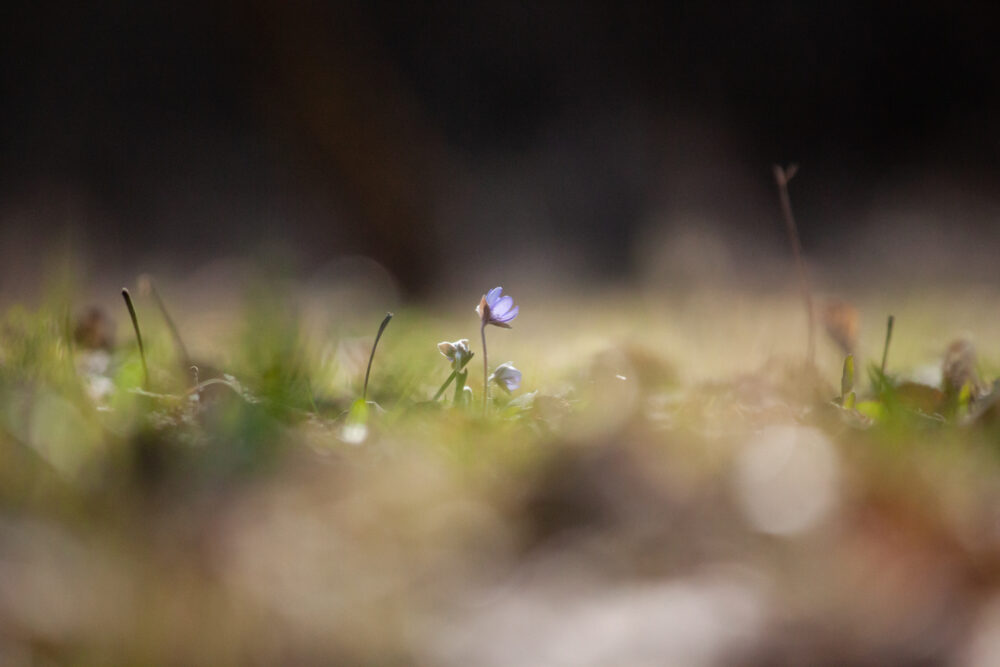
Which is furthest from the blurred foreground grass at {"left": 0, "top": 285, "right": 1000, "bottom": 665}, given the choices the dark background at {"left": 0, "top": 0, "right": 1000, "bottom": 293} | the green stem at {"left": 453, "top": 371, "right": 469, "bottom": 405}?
the dark background at {"left": 0, "top": 0, "right": 1000, "bottom": 293}

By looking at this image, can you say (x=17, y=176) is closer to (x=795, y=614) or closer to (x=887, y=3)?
(x=887, y=3)

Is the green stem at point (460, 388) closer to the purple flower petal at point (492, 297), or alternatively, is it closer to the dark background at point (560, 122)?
the purple flower petal at point (492, 297)

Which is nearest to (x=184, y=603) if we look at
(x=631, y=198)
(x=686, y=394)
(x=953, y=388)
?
(x=686, y=394)

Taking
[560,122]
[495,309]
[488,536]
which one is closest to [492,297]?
[495,309]

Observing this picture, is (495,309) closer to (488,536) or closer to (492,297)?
(492,297)

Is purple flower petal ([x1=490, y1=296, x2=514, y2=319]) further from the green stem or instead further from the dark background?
the dark background
